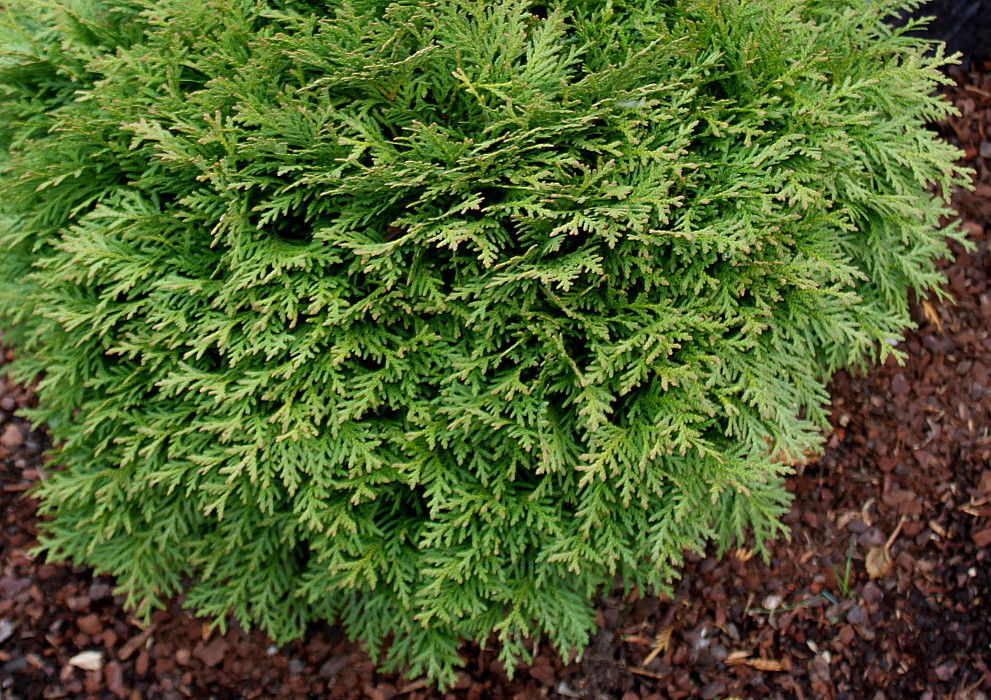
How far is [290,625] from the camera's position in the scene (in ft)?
11.3

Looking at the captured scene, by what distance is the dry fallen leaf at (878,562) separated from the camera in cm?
391

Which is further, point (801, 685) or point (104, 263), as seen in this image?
point (801, 685)

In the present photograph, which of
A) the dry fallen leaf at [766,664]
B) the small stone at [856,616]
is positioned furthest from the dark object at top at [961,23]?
the dry fallen leaf at [766,664]

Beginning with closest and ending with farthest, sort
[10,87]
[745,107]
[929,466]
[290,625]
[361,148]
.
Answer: [361,148]
[745,107]
[10,87]
[290,625]
[929,466]

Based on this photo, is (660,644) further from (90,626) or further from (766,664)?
(90,626)

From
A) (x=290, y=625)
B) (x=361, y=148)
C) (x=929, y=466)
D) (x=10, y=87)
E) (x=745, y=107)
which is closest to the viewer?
(x=361, y=148)

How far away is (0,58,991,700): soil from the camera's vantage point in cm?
370

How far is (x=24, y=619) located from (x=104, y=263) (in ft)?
6.75

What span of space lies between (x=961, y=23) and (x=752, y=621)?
3.56m

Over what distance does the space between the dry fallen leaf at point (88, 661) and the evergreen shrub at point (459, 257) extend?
97 cm

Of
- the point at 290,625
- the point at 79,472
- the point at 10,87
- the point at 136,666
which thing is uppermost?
the point at 10,87

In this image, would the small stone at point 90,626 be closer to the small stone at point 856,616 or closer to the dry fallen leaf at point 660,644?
the dry fallen leaf at point 660,644

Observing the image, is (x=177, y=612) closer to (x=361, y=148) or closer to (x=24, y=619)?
(x=24, y=619)

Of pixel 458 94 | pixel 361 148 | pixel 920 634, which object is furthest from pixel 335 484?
pixel 920 634
